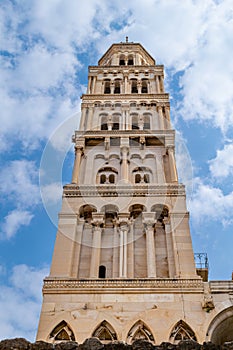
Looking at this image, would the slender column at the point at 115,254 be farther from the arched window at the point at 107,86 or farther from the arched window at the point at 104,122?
the arched window at the point at 107,86

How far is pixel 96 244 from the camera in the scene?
19.8 metres

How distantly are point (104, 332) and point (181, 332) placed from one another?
2655 millimetres

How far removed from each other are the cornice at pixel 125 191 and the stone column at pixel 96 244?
62.9 inches

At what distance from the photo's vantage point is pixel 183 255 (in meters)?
19.0

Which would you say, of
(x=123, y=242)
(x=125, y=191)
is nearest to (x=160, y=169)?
(x=125, y=191)

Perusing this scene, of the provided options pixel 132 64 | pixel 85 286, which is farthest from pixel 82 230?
pixel 132 64

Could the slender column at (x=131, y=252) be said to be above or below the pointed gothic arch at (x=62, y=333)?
above

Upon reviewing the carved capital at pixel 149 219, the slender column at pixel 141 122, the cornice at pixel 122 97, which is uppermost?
the cornice at pixel 122 97

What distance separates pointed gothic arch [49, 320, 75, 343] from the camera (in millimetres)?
15688

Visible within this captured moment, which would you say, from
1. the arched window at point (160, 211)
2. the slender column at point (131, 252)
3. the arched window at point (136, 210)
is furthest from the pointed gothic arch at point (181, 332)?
the arched window at point (136, 210)

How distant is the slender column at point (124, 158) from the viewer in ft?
79.0

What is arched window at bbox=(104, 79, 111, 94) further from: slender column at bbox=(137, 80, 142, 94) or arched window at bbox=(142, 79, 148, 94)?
arched window at bbox=(142, 79, 148, 94)

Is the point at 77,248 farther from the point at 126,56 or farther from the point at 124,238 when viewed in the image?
the point at 126,56

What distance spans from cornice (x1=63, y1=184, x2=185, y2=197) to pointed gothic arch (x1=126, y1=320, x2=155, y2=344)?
7.48 metres
